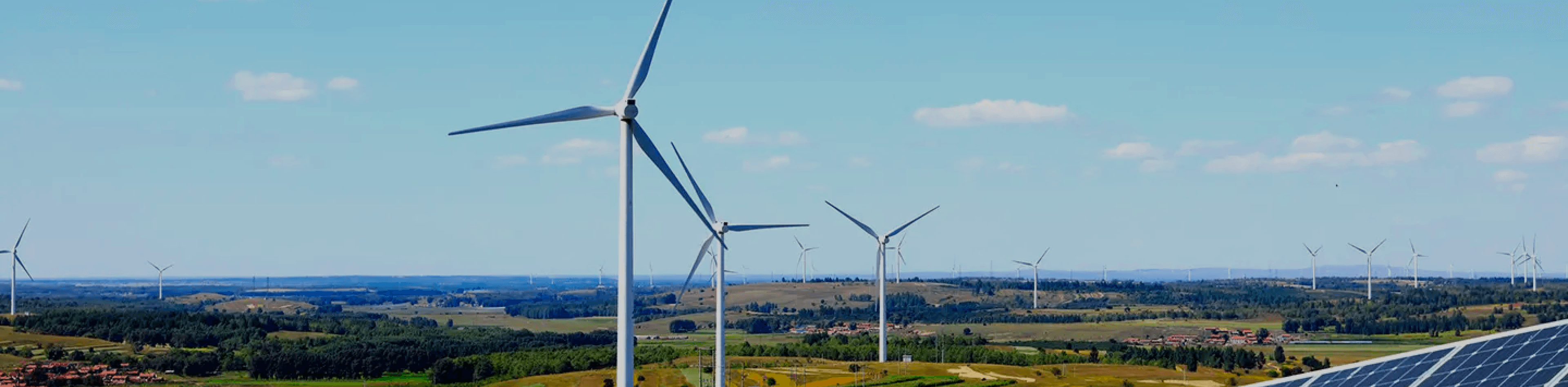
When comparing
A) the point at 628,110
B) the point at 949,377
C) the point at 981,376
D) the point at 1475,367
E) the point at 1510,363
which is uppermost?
the point at 628,110

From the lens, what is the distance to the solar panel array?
Result: 3403 cm

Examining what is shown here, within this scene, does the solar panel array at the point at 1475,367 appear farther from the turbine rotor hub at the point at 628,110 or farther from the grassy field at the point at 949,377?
the grassy field at the point at 949,377

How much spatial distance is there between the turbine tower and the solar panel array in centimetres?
1999

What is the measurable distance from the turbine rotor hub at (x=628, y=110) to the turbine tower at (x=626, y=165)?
0.01 meters

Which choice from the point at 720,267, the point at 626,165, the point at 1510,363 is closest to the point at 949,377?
the point at 720,267

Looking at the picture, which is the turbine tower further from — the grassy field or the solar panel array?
the grassy field

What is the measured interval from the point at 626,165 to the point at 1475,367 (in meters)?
26.9

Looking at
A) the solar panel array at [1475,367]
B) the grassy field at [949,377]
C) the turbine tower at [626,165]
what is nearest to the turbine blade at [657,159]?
the turbine tower at [626,165]

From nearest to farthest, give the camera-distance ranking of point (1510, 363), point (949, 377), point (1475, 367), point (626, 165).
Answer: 1. point (1510, 363)
2. point (1475, 367)
3. point (626, 165)
4. point (949, 377)

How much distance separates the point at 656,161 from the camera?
60.6 meters

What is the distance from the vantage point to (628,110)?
53188 mm

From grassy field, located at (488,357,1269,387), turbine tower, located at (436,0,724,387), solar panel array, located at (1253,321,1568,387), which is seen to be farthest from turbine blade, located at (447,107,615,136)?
grassy field, located at (488,357,1269,387)

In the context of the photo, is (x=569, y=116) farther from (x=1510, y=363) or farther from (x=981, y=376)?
(x=981, y=376)

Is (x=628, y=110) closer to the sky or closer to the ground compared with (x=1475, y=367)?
closer to the sky
